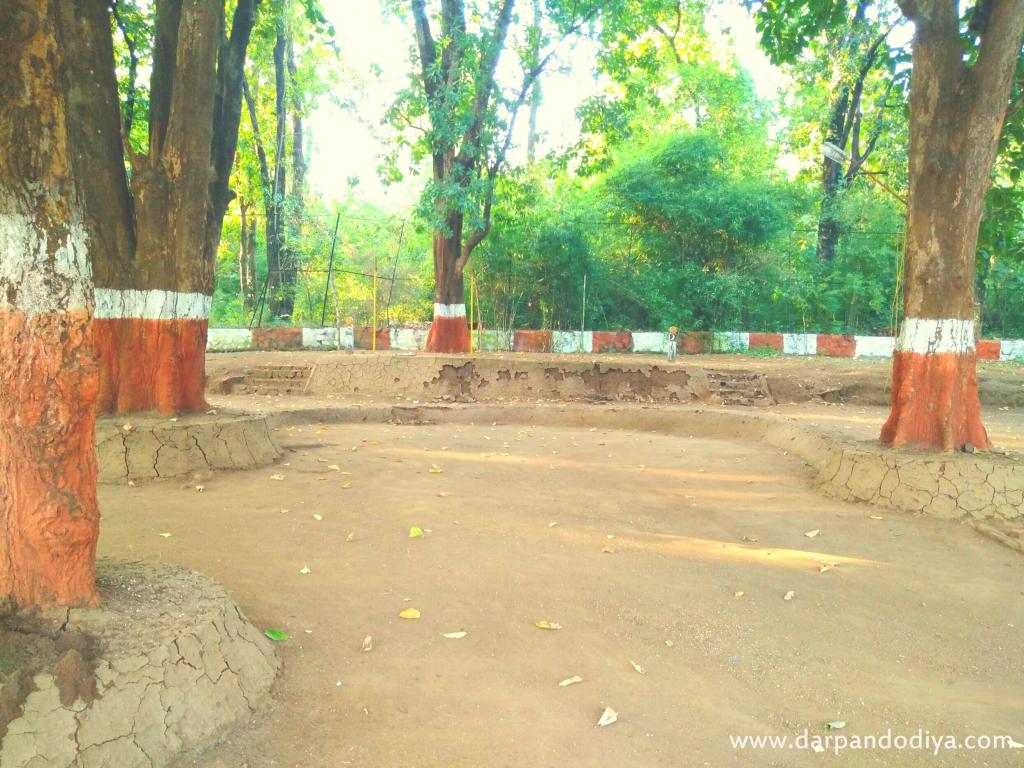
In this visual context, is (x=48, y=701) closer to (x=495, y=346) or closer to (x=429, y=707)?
(x=429, y=707)

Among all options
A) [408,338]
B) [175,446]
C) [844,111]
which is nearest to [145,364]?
[175,446]

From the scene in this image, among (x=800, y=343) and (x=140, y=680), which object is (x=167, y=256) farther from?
(x=800, y=343)

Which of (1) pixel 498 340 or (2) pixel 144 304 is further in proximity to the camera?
(1) pixel 498 340

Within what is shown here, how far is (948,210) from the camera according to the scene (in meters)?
6.58

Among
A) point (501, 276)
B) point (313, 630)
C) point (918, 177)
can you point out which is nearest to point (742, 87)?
point (501, 276)

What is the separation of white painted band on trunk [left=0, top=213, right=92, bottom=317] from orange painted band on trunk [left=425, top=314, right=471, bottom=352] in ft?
39.6

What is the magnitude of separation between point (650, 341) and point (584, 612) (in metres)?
14.9

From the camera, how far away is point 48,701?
7.81ft

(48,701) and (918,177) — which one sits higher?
(918,177)

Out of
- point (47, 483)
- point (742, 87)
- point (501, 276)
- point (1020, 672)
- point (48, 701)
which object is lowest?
point (1020, 672)

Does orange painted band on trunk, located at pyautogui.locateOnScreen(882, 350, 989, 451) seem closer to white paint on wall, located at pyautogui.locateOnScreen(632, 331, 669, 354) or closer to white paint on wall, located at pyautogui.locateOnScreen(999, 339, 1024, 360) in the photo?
white paint on wall, located at pyautogui.locateOnScreen(632, 331, 669, 354)

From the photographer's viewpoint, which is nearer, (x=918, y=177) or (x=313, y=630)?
(x=313, y=630)

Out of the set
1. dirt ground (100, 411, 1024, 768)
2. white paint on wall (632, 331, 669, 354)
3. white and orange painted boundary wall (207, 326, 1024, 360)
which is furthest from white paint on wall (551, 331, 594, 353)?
dirt ground (100, 411, 1024, 768)

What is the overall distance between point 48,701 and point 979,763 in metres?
3.25
